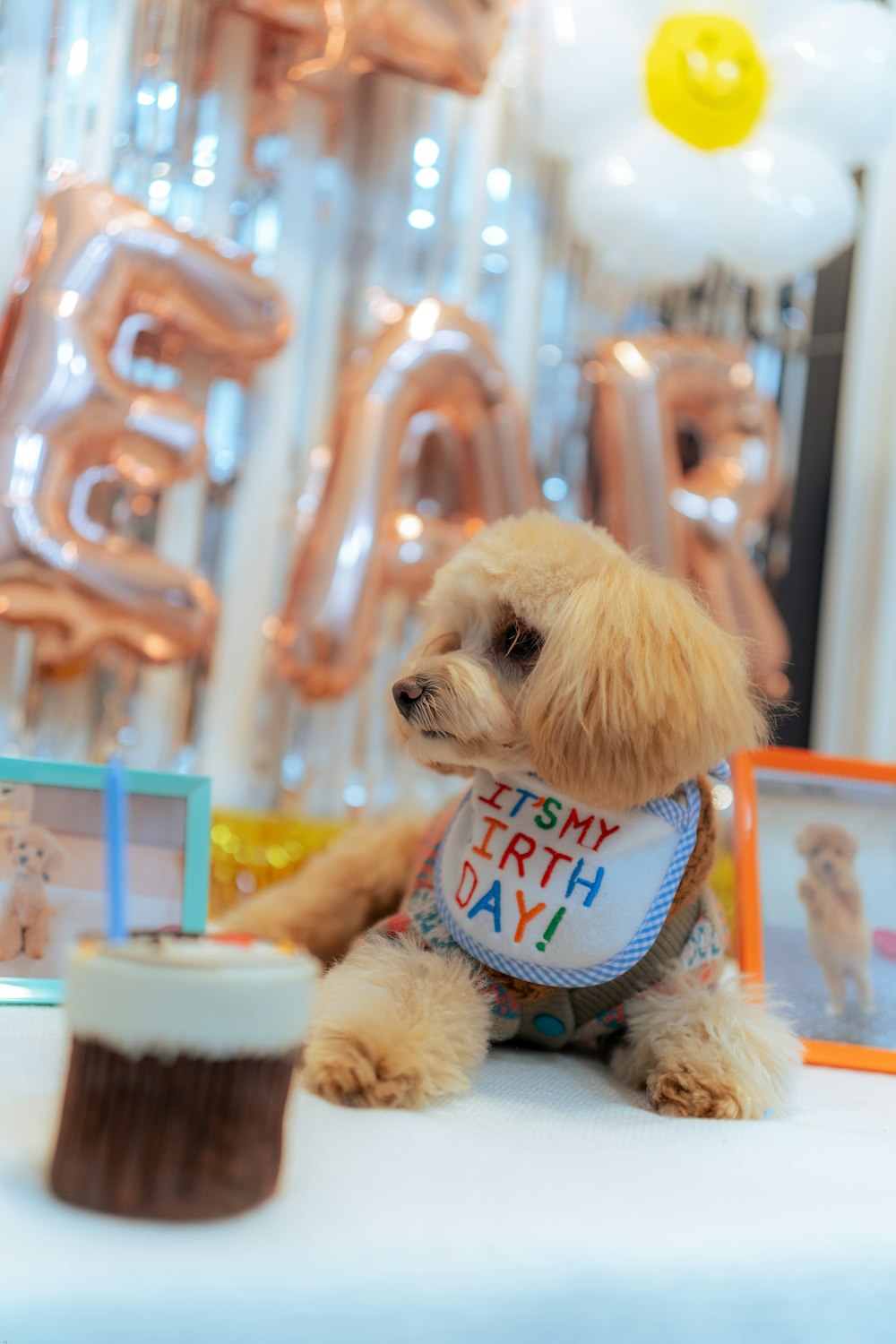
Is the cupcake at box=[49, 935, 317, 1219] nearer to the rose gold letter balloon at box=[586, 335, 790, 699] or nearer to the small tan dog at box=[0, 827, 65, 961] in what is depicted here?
the small tan dog at box=[0, 827, 65, 961]

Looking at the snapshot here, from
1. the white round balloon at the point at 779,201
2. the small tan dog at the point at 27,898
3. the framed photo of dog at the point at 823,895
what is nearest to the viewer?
the small tan dog at the point at 27,898

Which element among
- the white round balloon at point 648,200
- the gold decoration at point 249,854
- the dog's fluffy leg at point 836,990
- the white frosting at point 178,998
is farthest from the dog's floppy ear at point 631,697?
the white round balloon at point 648,200

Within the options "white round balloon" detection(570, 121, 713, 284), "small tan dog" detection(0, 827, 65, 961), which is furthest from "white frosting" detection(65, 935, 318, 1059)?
"white round balloon" detection(570, 121, 713, 284)

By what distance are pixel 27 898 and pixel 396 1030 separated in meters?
0.40

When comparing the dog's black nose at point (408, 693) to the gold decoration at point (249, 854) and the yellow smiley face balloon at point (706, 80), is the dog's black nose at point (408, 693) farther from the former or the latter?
the yellow smiley face balloon at point (706, 80)

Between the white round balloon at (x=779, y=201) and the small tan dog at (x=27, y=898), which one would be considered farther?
the white round balloon at (x=779, y=201)

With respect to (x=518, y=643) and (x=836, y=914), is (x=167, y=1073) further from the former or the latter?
(x=836, y=914)

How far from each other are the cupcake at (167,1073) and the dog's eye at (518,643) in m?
0.45

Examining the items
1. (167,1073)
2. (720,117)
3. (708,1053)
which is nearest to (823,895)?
(708,1053)

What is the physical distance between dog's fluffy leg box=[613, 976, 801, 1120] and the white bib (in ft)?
0.23

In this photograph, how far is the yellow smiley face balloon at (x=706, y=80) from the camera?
1611 millimetres

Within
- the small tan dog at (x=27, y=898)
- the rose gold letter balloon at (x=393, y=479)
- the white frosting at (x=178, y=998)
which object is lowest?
the small tan dog at (x=27, y=898)

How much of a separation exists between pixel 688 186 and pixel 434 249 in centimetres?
40

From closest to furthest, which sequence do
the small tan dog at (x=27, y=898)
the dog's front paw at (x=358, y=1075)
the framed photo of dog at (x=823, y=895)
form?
the dog's front paw at (x=358, y=1075) → the small tan dog at (x=27, y=898) → the framed photo of dog at (x=823, y=895)
